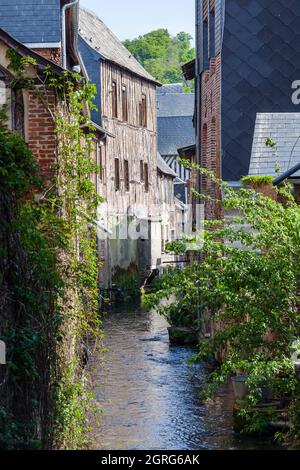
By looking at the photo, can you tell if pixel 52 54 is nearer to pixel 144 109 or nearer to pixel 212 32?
pixel 212 32

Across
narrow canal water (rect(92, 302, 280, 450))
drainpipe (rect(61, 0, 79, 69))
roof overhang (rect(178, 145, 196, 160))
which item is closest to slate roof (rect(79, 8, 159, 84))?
roof overhang (rect(178, 145, 196, 160))

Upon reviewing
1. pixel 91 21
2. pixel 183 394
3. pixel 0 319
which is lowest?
pixel 183 394

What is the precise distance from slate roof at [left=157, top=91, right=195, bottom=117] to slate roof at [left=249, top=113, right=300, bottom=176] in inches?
1861

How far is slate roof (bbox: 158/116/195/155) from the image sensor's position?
6203 cm

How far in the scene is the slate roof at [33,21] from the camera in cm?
1845

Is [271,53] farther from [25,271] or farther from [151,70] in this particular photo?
[151,70]

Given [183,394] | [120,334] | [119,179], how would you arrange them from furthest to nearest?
[119,179] < [120,334] < [183,394]

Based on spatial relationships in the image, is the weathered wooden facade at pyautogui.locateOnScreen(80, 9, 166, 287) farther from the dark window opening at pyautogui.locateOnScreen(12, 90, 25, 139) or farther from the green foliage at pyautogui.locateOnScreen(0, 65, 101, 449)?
the green foliage at pyautogui.locateOnScreen(0, 65, 101, 449)

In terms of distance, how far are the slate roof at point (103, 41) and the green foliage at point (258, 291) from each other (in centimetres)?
2474

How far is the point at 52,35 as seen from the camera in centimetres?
1842

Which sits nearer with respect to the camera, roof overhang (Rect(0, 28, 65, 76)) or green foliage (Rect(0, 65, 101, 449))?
Result: green foliage (Rect(0, 65, 101, 449))

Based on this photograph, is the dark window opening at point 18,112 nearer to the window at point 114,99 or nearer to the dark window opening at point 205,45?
the dark window opening at point 205,45

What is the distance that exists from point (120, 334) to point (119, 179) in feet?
42.4
